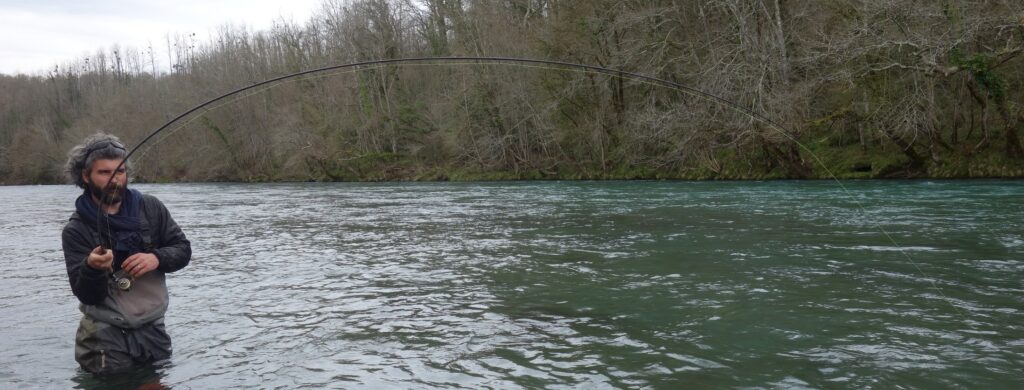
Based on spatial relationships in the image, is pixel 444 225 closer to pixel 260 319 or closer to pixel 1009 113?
pixel 260 319

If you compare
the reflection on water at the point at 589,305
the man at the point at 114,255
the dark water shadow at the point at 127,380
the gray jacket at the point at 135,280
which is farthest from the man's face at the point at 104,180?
the reflection on water at the point at 589,305

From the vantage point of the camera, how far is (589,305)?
7047mm

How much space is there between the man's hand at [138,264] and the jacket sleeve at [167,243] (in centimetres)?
13

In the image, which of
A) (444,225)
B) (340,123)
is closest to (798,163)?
(444,225)

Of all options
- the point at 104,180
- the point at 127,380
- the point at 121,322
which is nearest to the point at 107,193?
the point at 104,180

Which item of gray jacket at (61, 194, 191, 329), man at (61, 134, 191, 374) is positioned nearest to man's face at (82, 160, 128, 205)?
man at (61, 134, 191, 374)

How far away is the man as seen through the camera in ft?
14.4

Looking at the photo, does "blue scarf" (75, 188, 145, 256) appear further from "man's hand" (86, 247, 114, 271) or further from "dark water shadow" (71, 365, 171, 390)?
"dark water shadow" (71, 365, 171, 390)

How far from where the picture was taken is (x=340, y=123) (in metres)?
50.2

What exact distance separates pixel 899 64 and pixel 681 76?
9510 mm

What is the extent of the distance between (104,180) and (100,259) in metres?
0.57

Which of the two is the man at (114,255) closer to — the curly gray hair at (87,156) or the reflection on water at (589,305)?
the curly gray hair at (87,156)

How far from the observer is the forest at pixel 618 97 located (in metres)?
22.7

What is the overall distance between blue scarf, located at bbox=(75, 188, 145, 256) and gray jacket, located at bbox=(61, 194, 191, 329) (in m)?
0.04
